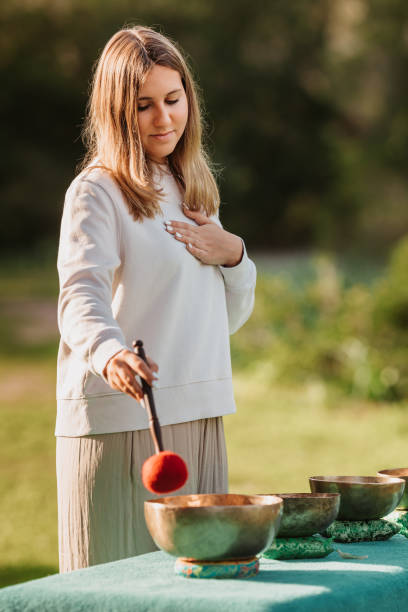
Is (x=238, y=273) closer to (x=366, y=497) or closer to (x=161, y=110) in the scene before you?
(x=161, y=110)

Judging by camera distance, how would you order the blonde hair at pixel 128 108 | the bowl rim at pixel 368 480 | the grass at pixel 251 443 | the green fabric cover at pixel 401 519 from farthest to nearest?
the grass at pixel 251 443 → the blonde hair at pixel 128 108 → the green fabric cover at pixel 401 519 → the bowl rim at pixel 368 480

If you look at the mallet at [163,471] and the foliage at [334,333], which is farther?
the foliage at [334,333]

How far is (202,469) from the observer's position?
2.03 metres

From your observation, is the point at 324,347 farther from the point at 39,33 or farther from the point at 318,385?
the point at 39,33

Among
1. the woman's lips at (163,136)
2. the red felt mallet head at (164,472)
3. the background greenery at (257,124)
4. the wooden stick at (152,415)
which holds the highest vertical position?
the background greenery at (257,124)

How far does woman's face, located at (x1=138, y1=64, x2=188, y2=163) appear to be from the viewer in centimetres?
201

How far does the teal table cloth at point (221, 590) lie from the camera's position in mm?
1291

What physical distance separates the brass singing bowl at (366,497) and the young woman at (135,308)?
1.19 ft

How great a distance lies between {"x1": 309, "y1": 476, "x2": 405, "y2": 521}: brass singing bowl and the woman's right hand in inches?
17.6

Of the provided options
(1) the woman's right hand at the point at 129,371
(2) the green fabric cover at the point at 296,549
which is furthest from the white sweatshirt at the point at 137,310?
(2) the green fabric cover at the point at 296,549

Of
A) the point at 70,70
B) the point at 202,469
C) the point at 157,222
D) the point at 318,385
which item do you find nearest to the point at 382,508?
the point at 202,469

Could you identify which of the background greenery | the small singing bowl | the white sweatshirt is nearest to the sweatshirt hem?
the white sweatshirt

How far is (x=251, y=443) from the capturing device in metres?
7.11

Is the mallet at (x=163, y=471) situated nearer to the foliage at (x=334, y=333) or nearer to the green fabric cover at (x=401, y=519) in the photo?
the green fabric cover at (x=401, y=519)
